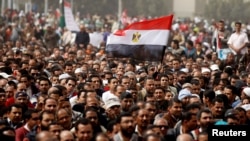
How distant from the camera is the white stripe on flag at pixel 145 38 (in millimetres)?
16569

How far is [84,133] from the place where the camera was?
10.3m

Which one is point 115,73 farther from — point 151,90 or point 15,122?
point 15,122

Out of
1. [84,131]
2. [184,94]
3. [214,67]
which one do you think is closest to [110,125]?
[84,131]

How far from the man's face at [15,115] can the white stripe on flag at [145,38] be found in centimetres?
490

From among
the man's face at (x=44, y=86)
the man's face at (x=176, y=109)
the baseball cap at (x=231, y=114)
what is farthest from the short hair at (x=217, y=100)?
the man's face at (x=44, y=86)

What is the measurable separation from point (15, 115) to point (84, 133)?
6.36ft

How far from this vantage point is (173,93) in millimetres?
15031

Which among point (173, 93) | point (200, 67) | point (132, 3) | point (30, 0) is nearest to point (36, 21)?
point (30, 0)

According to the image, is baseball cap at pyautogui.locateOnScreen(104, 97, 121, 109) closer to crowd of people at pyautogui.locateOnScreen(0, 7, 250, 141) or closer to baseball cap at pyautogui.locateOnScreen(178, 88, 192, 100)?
crowd of people at pyautogui.locateOnScreen(0, 7, 250, 141)

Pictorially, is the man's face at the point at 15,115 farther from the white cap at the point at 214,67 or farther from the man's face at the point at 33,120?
the white cap at the point at 214,67

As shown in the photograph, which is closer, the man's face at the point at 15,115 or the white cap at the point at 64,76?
the man's face at the point at 15,115


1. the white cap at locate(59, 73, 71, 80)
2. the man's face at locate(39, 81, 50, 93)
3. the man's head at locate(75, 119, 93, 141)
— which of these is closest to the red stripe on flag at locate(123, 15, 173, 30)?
the white cap at locate(59, 73, 71, 80)

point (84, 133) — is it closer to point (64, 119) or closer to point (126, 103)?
Result: point (64, 119)

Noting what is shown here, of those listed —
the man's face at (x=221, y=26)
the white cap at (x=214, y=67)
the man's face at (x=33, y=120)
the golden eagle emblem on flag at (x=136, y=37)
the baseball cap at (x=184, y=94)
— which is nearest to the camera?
the man's face at (x=33, y=120)
